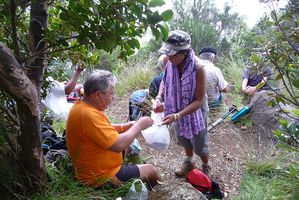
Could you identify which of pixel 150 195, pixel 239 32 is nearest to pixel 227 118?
pixel 150 195

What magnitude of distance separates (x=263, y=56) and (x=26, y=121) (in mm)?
1595

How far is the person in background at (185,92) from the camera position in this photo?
114 inches

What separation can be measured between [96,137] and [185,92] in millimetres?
956

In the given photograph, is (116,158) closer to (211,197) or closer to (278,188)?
(211,197)

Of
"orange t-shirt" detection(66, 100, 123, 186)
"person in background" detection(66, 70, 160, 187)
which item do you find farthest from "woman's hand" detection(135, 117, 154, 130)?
"orange t-shirt" detection(66, 100, 123, 186)

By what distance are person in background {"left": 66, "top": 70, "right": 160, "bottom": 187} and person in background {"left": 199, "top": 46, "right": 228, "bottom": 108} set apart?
92.7 inches

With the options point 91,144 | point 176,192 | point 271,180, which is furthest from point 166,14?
point 271,180

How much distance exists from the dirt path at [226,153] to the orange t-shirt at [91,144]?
917 mm

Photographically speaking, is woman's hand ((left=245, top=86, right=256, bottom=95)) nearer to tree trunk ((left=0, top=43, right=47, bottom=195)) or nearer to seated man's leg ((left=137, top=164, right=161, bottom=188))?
seated man's leg ((left=137, top=164, right=161, bottom=188))

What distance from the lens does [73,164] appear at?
2.74m

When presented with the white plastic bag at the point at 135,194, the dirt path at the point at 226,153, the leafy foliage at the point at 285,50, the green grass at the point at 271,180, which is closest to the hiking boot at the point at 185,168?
the dirt path at the point at 226,153

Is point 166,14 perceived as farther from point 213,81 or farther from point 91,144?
point 213,81

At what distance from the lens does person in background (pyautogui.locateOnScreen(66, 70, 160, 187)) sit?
2490mm

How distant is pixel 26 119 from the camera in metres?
2.04
